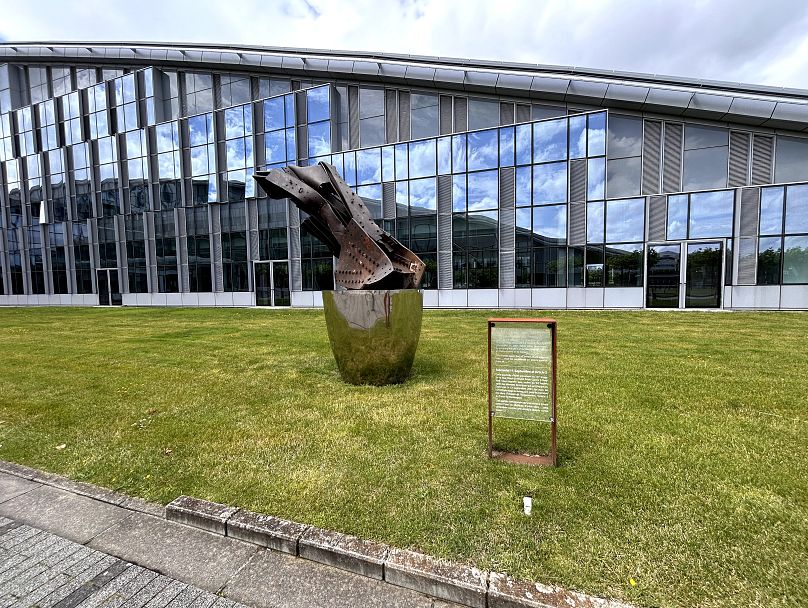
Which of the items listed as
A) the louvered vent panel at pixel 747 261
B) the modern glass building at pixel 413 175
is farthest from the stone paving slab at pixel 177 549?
the louvered vent panel at pixel 747 261

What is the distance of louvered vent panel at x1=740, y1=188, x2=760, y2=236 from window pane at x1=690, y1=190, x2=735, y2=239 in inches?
17.7

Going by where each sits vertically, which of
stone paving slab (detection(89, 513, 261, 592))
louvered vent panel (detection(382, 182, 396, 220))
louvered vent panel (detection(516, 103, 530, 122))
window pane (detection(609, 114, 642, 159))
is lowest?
stone paving slab (detection(89, 513, 261, 592))

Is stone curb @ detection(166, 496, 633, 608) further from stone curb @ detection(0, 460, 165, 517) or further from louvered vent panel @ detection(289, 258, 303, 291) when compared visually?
louvered vent panel @ detection(289, 258, 303, 291)

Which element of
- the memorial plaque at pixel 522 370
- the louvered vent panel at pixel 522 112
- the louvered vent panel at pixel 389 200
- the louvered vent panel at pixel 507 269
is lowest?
the memorial plaque at pixel 522 370

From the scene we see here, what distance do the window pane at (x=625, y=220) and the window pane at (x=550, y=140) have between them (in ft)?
12.8

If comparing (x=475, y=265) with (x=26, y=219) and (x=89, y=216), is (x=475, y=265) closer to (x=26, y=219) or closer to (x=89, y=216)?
(x=89, y=216)

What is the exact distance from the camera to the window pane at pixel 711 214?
18984 millimetres

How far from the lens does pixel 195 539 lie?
290cm

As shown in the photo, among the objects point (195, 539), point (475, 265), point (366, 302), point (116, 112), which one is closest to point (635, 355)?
point (366, 302)

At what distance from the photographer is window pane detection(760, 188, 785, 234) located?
18266mm

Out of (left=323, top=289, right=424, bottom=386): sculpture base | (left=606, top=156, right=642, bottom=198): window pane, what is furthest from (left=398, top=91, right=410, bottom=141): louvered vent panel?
(left=323, top=289, right=424, bottom=386): sculpture base

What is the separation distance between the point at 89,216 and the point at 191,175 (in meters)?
11.7

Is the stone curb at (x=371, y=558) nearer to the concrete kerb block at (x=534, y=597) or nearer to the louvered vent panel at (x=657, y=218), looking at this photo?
the concrete kerb block at (x=534, y=597)

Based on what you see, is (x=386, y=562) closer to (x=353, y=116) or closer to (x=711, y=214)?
(x=711, y=214)
